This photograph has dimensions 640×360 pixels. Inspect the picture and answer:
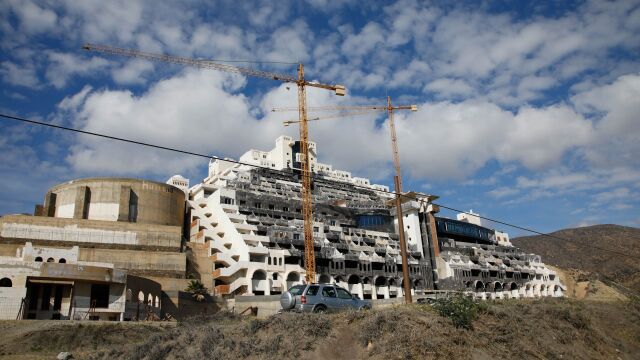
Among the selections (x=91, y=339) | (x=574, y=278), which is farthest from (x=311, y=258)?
(x=574, y=278)

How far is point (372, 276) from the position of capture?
85.1 metres

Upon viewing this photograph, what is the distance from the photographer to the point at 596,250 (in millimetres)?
151125

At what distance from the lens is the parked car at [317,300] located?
23266 mm

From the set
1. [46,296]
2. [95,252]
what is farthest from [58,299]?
[95,252]

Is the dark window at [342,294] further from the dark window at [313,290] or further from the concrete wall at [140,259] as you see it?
the concrete wall at [140,259]

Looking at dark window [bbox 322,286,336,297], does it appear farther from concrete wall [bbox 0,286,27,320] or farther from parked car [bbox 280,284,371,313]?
concrete wall [bbox 0,286,27,320]

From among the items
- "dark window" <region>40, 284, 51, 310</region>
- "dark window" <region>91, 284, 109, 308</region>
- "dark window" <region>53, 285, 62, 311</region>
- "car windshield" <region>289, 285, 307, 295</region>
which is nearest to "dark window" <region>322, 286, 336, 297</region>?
"car windshield" <region>289, 285, 307, 295</region>

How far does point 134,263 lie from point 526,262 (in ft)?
281

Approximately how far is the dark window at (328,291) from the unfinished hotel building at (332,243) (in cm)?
4739

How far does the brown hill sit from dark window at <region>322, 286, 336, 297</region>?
96.9m

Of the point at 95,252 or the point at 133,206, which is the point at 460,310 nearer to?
the point at 95,252

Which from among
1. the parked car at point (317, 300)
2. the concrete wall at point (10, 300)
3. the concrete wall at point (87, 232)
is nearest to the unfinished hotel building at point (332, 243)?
the concrete wall at point (87, 232)

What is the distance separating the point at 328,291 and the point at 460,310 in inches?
282

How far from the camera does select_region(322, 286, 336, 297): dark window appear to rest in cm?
2413
